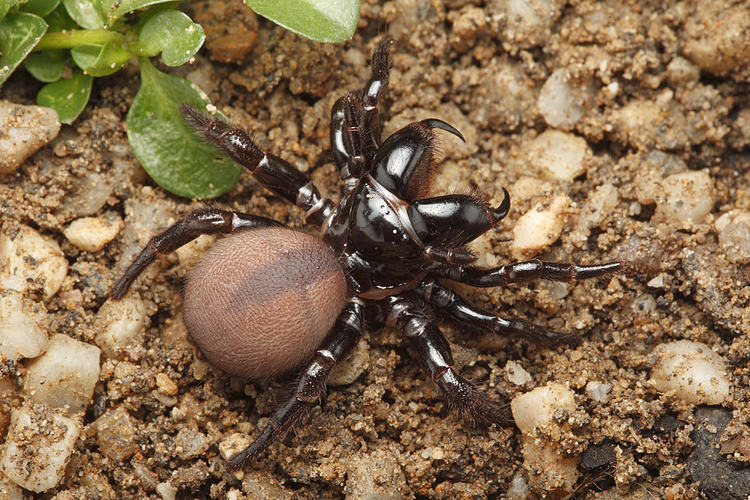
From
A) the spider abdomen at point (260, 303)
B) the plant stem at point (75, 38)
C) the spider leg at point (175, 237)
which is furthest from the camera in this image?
the plant stem at point (75, 38)

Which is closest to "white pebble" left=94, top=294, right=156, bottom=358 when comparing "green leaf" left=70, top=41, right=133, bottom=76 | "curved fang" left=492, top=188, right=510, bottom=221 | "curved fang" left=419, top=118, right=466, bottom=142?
"green leaf" left=70, top=41, right=133, bottom=76

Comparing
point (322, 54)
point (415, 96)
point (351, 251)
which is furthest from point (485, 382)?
point (322, 54)

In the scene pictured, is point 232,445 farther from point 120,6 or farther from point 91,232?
point 120,6

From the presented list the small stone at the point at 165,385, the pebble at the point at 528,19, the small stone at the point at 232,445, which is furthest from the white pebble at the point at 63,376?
the pebble at the point at 528,19

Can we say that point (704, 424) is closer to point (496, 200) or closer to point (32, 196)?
point (496, 200)

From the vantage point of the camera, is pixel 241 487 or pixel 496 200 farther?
pixel 496 200

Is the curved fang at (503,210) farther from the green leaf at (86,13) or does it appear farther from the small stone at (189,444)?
the green leaf at (86,13)
